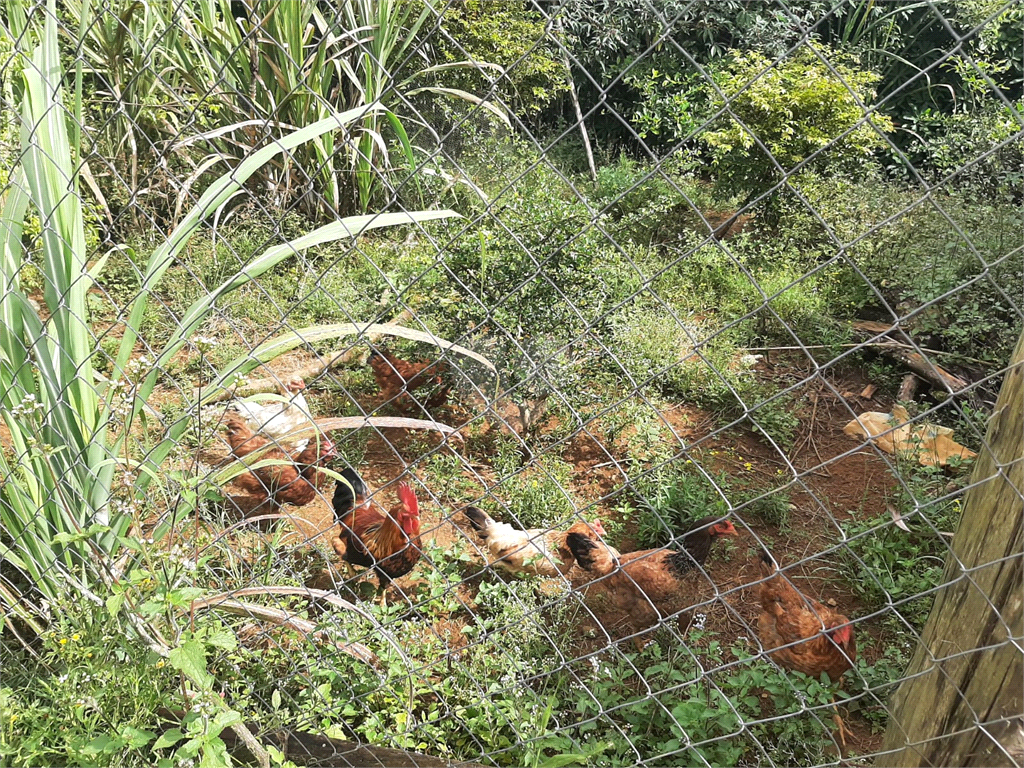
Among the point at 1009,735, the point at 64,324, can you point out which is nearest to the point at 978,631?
the point at 1009,735

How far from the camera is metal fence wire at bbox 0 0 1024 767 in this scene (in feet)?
4.42

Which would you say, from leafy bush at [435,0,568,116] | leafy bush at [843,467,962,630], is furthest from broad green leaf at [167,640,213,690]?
leafy bush at [435,0,568,116]

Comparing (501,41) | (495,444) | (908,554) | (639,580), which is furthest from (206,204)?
(501,41)

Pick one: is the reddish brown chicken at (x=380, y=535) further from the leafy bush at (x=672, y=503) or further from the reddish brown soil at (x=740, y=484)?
the leafy bush at (x=672, y=503)

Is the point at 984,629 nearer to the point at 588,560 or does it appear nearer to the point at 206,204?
the point at 588,560

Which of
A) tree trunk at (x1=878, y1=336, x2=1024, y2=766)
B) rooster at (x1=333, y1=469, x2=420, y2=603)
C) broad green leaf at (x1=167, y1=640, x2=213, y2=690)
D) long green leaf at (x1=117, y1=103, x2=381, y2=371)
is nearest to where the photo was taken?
tree trunk at (x1=878, y1=336, x2=1024, y2=766)

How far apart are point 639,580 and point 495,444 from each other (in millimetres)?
1138

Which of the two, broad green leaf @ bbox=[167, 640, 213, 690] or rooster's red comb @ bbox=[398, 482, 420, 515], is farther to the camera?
rooster's red comb @ bbox=[398, 482, 420, 515]

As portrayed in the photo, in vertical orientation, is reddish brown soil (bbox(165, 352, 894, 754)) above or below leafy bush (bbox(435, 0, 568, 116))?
below

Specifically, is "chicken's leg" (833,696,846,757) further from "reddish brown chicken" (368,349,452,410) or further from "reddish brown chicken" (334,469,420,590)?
"reddish brown chicken" (368,349,452,410)

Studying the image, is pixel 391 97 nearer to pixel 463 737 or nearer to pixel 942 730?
pixel 463 737

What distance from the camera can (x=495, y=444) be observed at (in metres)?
3.20

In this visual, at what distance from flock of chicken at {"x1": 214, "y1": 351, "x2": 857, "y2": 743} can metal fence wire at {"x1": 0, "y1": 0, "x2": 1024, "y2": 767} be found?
2 centimetres

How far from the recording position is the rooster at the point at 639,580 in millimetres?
2178
